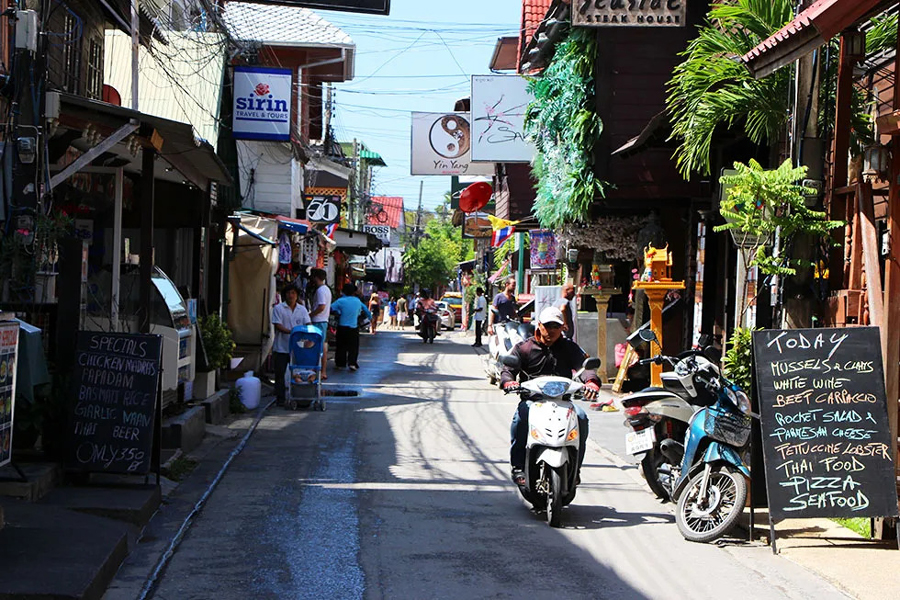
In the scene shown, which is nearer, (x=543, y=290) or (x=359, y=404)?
(x=359, y=404)

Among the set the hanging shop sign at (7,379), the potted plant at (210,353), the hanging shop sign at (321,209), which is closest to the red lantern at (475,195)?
the hanging shop sign at (321,209)

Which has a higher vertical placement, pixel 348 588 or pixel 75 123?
pixel 75 123

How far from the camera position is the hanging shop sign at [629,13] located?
17.6 meters

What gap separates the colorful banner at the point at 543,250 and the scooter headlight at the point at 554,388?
20422 millimetres

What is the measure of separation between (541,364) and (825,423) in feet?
7.97

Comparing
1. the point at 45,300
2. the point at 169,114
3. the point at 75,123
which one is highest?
the point at 169,114

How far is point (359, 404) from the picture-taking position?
654 inches

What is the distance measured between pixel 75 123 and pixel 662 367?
929 centimetres

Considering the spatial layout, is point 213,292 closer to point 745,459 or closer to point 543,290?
point 543,290

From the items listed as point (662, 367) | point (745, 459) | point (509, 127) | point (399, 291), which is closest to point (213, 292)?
point (662, 367)

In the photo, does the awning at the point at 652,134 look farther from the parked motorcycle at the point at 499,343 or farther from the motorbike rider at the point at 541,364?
the motorbike rider at the point at 541,364

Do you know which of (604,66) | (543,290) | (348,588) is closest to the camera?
(348,588)

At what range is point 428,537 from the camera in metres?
7.73

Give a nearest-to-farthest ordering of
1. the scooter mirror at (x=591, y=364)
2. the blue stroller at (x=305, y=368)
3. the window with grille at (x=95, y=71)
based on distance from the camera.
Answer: the scooter mirror at (x=591, y=364) < the blue stroller at (x=305, y=368) < the window with grille at (x=95, y=71)
